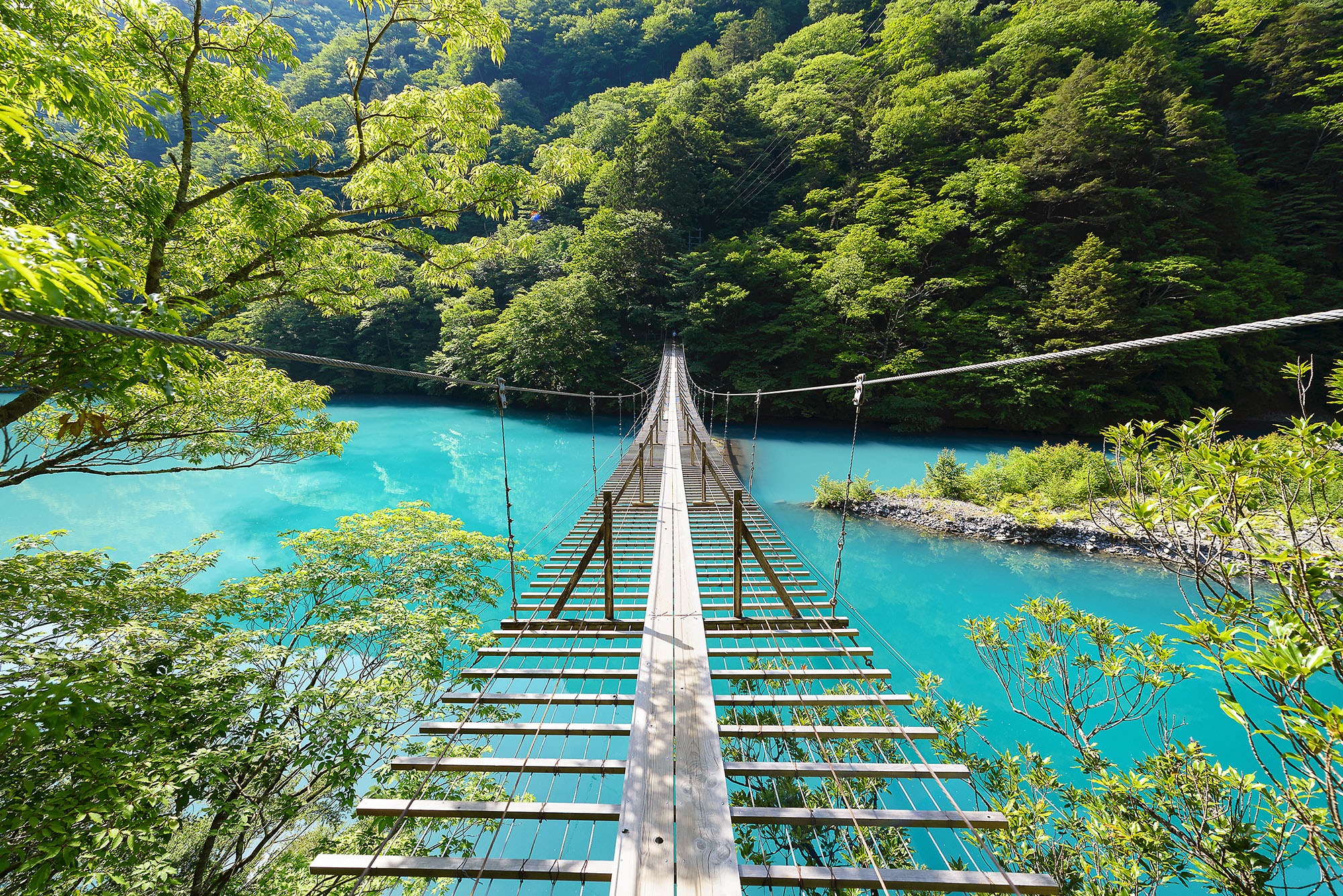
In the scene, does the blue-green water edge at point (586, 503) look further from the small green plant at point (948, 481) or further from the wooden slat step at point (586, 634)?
the wooden slat step at point (586, 634)

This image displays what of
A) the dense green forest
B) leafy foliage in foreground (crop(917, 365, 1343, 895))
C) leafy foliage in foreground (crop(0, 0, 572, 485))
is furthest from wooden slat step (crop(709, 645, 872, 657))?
the dense green forest

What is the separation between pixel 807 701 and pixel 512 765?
3.16 ft

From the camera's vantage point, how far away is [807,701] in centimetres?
159

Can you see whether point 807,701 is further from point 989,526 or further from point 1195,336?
point 989,526

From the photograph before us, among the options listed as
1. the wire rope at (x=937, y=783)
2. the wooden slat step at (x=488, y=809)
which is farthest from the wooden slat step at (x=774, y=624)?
the wooden slat step at (x=488, y=809)

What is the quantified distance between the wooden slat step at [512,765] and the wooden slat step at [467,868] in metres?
0.21

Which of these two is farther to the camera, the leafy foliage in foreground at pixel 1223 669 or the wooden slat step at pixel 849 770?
the wooden slat step at pixel 849 770

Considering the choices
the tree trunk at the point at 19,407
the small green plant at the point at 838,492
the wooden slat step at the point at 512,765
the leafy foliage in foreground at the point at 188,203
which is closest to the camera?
the wooden slat step at the point at 512,765

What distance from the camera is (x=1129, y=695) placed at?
4449mm

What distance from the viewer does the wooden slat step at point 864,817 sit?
1058 mm

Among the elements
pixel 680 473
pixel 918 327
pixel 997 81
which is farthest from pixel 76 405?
pixel 997 81

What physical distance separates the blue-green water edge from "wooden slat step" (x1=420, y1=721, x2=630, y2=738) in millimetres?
3087

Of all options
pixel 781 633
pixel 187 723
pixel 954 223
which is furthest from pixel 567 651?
pixel 954 223

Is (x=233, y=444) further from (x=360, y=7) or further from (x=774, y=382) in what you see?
(x=774, y=382)
